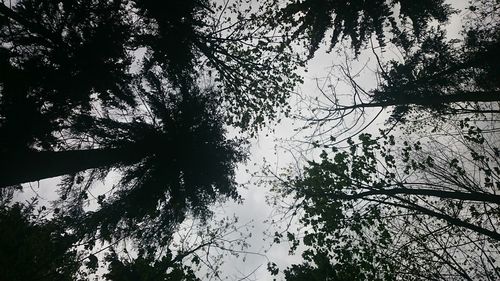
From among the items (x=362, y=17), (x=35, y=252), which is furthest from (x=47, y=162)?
(x=362, y=17)

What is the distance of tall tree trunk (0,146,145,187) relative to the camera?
5.77 meters

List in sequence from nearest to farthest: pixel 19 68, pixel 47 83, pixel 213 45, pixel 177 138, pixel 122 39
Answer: pixel 19 68 < pixel 47 83 < pixel 122 39 < pixel 177 138 < pixel 213 45

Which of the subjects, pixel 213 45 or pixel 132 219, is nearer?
pixel 132 219

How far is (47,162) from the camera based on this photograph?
6.38 m

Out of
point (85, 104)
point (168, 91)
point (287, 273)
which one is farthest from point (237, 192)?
point (287, 273)

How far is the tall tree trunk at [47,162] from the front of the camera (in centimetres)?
577

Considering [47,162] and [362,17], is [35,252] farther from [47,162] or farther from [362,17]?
[362,17]

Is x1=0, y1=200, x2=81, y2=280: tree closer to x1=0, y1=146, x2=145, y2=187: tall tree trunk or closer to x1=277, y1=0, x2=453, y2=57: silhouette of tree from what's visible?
x1=0, y1=146, x2=145, y2=187: tall tree trunk

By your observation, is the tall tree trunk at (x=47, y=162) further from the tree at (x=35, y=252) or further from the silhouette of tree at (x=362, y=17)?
the silhouette of tree at (x=362, y=17)

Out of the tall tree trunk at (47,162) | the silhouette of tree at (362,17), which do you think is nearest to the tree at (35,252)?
the tall tree trunk at (47,162)

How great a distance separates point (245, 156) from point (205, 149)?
1.87 meters

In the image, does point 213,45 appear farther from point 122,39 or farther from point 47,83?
point 47,83

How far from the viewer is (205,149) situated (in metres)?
10.4

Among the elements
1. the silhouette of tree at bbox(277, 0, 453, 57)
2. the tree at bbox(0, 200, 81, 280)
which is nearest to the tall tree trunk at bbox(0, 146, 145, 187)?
the tree at bbox(0, 200, 81, 280)
